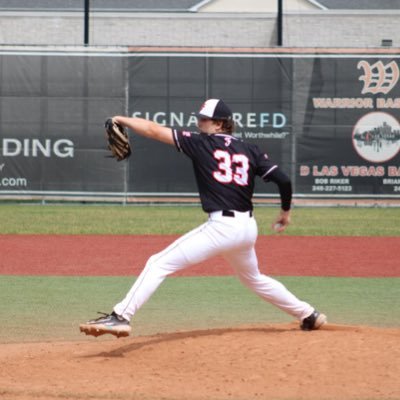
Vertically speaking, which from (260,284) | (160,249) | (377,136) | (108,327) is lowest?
(160,249)

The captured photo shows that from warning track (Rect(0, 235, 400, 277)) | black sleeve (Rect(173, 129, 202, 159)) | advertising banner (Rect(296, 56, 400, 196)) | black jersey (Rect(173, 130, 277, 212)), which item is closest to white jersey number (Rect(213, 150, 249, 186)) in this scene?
black jersey (Rect(173, 130, 277, 212))

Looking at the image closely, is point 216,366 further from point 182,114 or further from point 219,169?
point 182,114

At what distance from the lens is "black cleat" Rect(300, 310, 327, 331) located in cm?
766

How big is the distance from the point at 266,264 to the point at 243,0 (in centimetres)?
Answer: 2868

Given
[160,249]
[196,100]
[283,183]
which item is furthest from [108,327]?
[196,100]

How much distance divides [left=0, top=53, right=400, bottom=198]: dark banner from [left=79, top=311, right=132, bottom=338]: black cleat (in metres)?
13.5

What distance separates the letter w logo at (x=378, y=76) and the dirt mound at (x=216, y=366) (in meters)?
12.9

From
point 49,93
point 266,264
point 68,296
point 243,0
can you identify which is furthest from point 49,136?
point 243,0

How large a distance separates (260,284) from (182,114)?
514 inches

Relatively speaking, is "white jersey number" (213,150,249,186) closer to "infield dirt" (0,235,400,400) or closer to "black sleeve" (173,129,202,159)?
"black sleeve" (173,129,202,159)

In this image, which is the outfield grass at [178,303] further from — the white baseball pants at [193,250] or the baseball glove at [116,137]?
the baseball glove at [116,137]

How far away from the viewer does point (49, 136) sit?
20344 mm

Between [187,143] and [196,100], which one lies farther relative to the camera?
[196,100]

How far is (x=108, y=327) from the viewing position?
6723 mm
